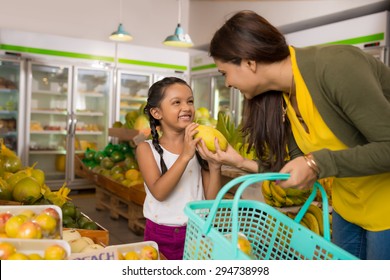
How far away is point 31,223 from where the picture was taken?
3.98 ft

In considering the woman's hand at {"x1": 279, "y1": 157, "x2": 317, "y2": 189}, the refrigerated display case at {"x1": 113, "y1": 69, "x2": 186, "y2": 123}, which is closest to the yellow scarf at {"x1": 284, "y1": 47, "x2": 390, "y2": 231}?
the woman's hand at {"x1": 279, "y1": 157, "x2": 317, "y2": 189}

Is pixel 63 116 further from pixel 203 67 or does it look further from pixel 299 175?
pixel 299 175

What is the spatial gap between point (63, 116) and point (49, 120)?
0.28 meters

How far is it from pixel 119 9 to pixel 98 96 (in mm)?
1975

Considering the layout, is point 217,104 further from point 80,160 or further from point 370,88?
point 370,88

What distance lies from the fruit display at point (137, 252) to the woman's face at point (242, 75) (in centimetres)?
64

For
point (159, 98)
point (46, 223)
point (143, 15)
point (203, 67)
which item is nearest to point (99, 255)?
point (46, 223)

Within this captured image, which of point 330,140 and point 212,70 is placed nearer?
point 330,140

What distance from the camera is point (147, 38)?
873 centimetres

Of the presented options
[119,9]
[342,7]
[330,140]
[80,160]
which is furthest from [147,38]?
[330,140]

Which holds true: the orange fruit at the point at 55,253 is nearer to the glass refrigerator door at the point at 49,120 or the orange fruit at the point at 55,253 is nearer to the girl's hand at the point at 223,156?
the girl's hand at the point at 223,156

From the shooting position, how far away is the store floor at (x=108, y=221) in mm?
4187

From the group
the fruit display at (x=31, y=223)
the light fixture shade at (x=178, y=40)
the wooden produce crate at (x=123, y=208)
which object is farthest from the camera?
the light fixture shade at (x=178, y=40)

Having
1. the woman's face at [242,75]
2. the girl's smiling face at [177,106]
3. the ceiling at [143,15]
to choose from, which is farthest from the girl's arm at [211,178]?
the ceiling at [143,15]
